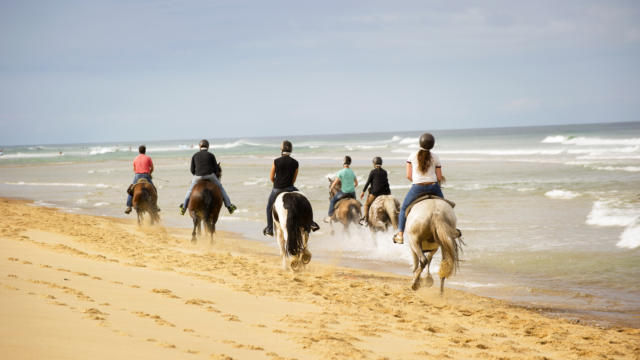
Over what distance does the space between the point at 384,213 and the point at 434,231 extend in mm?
5135

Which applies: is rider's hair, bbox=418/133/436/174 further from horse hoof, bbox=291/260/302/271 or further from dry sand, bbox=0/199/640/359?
horse hoof, bbox=291/260/302/271


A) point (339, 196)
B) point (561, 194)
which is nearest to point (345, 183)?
point (339, 196)

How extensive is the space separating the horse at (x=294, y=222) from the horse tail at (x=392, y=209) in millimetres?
3560

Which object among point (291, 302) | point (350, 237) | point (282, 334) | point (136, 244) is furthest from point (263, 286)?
point (350, 237)

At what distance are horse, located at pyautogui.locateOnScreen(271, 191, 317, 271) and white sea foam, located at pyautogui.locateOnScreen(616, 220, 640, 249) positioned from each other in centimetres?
712

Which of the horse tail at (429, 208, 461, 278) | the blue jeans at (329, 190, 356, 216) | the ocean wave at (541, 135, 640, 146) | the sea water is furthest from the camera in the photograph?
the ocean wave at (541, 135, 640, 146)

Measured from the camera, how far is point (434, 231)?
26.9ft

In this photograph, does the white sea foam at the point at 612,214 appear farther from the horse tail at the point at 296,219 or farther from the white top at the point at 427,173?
the horse tail at the point at 296,219

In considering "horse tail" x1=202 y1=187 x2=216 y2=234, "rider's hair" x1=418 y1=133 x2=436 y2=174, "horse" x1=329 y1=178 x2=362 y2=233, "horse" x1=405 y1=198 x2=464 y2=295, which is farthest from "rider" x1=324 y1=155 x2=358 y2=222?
"horse" x1=405 y1=198 x2=464 y2=295

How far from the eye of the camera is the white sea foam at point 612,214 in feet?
49.0

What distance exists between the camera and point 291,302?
23.9 ft

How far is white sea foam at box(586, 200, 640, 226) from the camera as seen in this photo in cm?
1493

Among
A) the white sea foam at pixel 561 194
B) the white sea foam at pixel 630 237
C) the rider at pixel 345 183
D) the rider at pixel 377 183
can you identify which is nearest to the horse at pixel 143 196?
the rider at pixel 345 183

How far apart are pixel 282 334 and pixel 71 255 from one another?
17.6 ft
